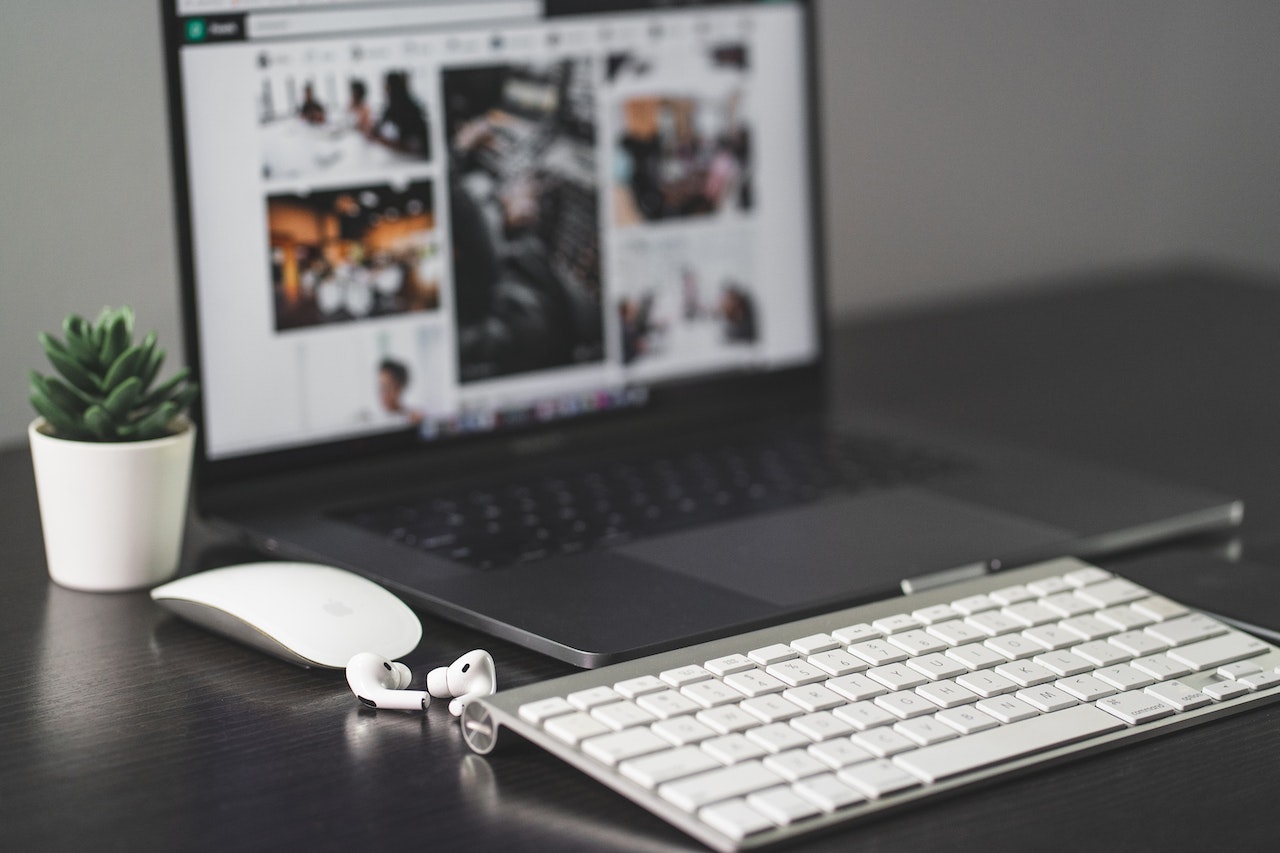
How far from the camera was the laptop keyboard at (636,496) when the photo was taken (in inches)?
36.2

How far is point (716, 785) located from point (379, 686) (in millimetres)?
197

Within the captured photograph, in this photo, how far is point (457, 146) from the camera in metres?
1.04

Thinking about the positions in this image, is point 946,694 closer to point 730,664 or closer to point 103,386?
point 730,664

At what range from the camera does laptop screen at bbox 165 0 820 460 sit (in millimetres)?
956

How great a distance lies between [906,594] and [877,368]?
64 centimetres

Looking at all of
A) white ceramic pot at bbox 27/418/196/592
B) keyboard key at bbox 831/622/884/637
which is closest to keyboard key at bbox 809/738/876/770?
keyboard key at bbox 831/622/884/637

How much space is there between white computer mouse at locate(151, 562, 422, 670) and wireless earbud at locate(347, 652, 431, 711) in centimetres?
3

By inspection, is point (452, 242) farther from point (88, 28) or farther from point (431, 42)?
point (88, 28)

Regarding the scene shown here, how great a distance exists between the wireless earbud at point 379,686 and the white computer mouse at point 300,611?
26mm

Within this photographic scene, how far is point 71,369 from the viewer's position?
866 mm

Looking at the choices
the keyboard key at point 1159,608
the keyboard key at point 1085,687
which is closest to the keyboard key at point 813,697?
the keyboard key at point 1085,687

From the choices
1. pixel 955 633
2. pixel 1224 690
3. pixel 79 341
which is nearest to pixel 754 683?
pixel 955 633

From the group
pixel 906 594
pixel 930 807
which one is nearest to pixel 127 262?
pixel 906 594

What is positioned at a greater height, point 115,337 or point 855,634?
point 115,337
